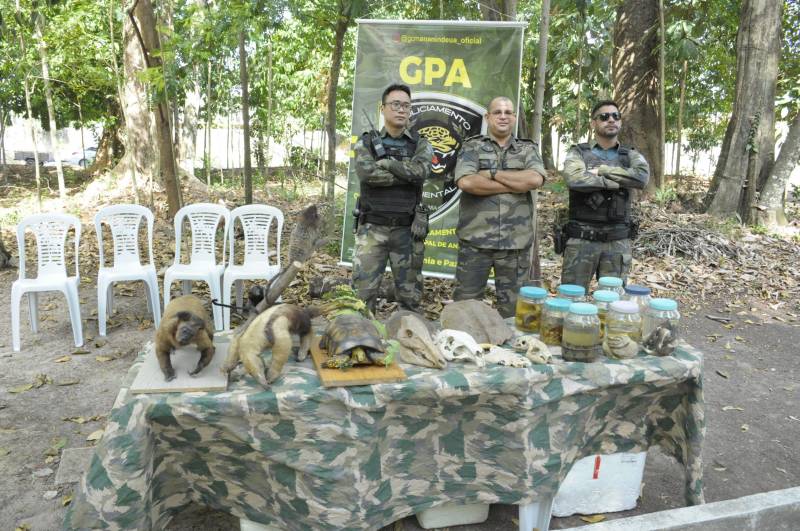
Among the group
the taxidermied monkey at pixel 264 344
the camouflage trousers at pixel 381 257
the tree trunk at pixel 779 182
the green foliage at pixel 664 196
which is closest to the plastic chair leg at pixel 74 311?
the camouflage trousers at pixel 381 257

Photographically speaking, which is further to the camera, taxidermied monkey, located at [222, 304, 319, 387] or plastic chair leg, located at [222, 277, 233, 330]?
plastic chair leg, located at [222, 277, 233, 330]

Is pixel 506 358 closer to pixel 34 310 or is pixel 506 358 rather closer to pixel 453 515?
pixel 453 515

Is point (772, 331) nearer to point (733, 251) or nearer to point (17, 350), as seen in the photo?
point (733, 251)

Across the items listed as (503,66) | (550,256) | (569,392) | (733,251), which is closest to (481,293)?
(569,392)

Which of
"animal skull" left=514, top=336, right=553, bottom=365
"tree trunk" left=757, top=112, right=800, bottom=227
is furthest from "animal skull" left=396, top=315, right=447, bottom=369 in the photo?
"tree trunk" left=757, top=112, right=800, bottom=227

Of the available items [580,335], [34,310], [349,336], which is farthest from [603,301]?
[34,310]

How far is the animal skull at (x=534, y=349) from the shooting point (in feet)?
7.37

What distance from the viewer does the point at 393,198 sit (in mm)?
3826

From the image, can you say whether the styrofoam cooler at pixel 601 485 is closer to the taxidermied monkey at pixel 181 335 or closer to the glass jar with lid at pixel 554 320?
the glass jar with lid at pixel 554 320

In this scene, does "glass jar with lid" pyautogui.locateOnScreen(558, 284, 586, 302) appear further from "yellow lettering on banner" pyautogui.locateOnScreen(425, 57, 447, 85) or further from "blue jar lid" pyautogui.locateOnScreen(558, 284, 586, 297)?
"yellow lettering on banner" pyautogui.locateOnScreen(425, 57, 447, 85)

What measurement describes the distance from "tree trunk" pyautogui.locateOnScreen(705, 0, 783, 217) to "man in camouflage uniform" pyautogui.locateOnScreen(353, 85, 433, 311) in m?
7.14

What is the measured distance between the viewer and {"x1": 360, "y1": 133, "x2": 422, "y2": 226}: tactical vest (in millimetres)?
3766

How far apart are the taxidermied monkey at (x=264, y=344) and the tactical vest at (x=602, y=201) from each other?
246cm

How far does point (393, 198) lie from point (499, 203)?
2.33ft
